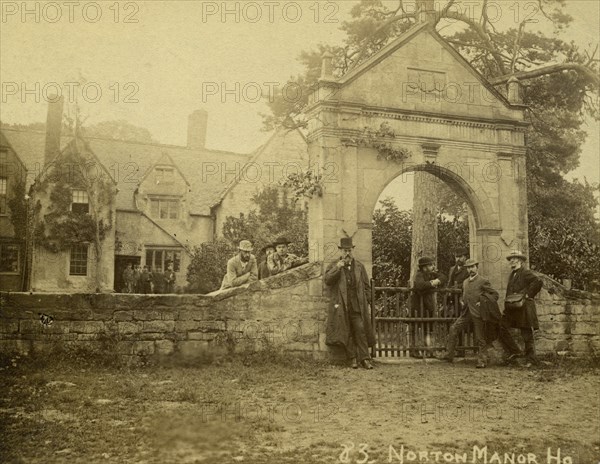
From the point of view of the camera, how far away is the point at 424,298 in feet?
34.1

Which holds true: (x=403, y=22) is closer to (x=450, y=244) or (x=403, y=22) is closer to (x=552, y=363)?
(x=450, y=244)

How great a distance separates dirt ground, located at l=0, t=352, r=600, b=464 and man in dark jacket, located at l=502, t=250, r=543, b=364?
1.13m

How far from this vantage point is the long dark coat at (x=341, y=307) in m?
9.24

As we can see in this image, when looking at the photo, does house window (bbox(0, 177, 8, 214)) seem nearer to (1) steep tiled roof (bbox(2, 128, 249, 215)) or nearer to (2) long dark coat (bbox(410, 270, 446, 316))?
(1) steep tiled roof (bbox(2, 128, 249, 215))

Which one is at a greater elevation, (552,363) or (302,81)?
(302,81)

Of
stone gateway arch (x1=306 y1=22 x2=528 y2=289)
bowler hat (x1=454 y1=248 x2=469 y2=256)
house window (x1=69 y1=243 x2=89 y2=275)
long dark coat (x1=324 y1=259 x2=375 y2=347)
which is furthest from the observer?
house window (x1=69 y1=243 x2=89 y2=275)

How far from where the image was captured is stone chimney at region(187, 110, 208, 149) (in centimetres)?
3103

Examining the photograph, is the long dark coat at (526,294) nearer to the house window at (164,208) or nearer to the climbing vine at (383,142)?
the climbing vine at (383,142)

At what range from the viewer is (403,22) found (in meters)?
16.1

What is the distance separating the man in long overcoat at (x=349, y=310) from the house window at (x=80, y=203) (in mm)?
19640

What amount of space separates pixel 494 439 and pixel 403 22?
12960mm

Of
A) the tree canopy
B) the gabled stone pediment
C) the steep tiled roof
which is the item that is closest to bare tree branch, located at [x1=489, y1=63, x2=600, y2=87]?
the tree canopy

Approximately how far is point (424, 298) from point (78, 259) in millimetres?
18906

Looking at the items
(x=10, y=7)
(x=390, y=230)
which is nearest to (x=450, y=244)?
(x=390, y=230)
